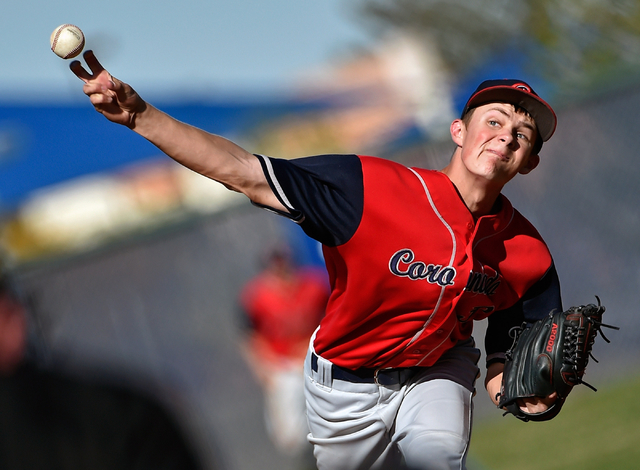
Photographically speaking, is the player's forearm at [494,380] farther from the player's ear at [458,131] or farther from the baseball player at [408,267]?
the player's ear at [458,131]

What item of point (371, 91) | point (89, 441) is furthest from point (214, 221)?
point (371, 91)

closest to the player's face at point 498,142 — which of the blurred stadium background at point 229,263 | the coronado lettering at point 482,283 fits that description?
the coronado lettering at point 482,283

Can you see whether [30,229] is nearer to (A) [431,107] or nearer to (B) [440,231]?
(A) [431,107]

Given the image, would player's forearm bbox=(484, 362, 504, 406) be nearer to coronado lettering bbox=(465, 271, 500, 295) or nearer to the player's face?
coronado lettering bbox=(465, 271, 500, 295)

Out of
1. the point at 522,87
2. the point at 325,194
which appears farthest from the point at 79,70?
the point at 522,87

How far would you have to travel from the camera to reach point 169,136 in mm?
2514

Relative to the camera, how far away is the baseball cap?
3023 millimetres

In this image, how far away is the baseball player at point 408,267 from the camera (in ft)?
8.96

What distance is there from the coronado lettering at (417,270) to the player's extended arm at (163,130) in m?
0.63

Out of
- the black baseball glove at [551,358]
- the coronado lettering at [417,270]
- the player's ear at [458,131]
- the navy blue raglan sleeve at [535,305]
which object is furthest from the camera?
the navy blue raglan sleeve at [535,305]

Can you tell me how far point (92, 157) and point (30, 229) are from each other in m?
1.49

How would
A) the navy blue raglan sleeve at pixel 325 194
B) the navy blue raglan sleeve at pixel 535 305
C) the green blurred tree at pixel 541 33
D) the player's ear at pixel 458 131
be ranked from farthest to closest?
the green blurred tree at pixel 541 33, the navy blue raglan sleeve at pixel 535 305, the player's ear at pixel 458 131, the navy blue raglan sleeve at pixel 325 194

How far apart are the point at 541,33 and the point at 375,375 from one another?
1251 centimetres

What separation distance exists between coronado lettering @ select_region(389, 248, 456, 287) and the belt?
0.47m
